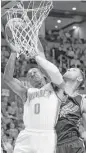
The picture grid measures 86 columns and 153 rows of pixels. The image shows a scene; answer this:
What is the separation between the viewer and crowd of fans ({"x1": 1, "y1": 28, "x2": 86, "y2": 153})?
5.81 m

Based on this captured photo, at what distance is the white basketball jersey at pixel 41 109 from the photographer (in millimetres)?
3488

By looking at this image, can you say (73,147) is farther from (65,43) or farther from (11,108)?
(65,43)

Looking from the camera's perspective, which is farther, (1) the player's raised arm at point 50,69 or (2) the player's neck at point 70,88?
(2) the player's neck at point 70,88

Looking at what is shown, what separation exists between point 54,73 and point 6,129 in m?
2.73

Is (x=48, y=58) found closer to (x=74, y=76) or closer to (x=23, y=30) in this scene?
(x=23, y=30)

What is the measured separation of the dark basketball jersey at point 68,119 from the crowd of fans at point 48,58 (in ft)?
6.89

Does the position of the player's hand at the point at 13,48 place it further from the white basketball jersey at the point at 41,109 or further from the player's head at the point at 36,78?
the white basketball jersey at the point at 41,109

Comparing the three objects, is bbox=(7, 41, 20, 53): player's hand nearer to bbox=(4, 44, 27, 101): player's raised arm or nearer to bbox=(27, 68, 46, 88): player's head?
bbox=(4, 44, 27, 101): player's raised arm

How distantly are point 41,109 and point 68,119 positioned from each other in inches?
9.0

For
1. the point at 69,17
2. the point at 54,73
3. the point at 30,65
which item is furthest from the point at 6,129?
the point at 54,73

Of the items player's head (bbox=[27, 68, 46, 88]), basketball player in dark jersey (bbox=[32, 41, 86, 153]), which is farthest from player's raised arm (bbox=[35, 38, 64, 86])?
player's head (bbox=[27, 68, 46, 88])

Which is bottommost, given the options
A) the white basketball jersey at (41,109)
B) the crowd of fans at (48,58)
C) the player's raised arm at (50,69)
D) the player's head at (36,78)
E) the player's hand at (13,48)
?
the crowd of fans at (48,58)

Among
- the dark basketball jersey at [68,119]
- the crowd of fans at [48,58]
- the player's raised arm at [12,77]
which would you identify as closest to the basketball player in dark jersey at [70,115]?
the dark basketball jersey at [68,119]

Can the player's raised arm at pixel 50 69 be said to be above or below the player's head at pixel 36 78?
above
